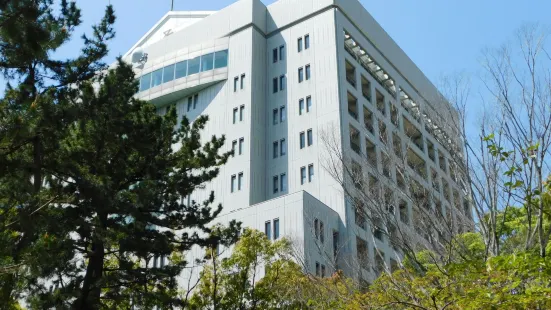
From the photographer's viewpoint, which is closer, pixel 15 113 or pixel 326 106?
pixel 15 113

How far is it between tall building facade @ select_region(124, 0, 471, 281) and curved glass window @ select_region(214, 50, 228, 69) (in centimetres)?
8

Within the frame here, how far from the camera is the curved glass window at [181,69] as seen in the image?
124 ft

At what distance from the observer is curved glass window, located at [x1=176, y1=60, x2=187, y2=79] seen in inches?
1492

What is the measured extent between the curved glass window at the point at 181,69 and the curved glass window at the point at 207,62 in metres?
1.06

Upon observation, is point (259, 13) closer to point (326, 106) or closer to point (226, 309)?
point (326, 106)

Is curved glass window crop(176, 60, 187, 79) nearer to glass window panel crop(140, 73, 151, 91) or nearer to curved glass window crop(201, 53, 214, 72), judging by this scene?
Answer: curved glass window crop(201, 53, 214, 72)


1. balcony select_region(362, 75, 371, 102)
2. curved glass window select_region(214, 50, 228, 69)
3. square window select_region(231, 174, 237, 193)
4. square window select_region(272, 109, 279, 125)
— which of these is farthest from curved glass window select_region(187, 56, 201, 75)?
balcony select_region(362, 75, 371, 102)

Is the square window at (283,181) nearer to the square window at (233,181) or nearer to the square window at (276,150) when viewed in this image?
the square window at (276,150)

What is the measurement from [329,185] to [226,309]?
14.0 metres

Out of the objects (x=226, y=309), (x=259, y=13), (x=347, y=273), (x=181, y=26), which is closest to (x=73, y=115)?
(x=226, y=309)

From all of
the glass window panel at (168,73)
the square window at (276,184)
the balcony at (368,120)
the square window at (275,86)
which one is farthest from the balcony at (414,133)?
the glass window panel at (168,73)

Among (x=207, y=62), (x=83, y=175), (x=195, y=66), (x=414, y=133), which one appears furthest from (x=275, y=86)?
(x=83, y=175)

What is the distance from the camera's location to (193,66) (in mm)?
37781

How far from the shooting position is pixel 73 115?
11.1 meters
